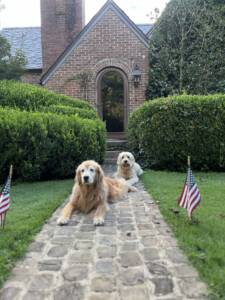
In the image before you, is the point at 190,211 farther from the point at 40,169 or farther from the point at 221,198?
the point at 40,169

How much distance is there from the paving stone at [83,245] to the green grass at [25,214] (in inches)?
22.3

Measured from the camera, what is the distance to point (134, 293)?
2965mm

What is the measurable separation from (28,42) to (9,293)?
20085 millimetres

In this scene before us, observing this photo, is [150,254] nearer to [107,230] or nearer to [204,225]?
[107,230]

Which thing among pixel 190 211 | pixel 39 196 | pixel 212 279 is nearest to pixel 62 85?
pixel 39 196

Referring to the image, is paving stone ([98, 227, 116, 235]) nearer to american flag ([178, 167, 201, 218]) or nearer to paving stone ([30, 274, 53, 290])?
american flag ([178, 167, 201, 218])

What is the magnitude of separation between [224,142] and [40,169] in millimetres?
4989

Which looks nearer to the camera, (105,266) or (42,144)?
(105,266)

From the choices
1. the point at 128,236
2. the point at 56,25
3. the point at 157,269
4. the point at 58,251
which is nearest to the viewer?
the point at 157,269

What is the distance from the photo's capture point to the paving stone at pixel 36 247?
397cm

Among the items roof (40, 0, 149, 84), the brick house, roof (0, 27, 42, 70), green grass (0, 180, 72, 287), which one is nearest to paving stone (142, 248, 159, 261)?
green grass (0, 180, 72, 287)

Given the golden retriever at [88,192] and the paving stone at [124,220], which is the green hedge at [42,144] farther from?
the paving stone at [124,220]

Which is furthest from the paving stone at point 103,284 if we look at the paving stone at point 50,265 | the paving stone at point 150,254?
the paving stone at point 150,254

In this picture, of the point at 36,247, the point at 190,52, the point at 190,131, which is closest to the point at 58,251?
the point at 36,247
